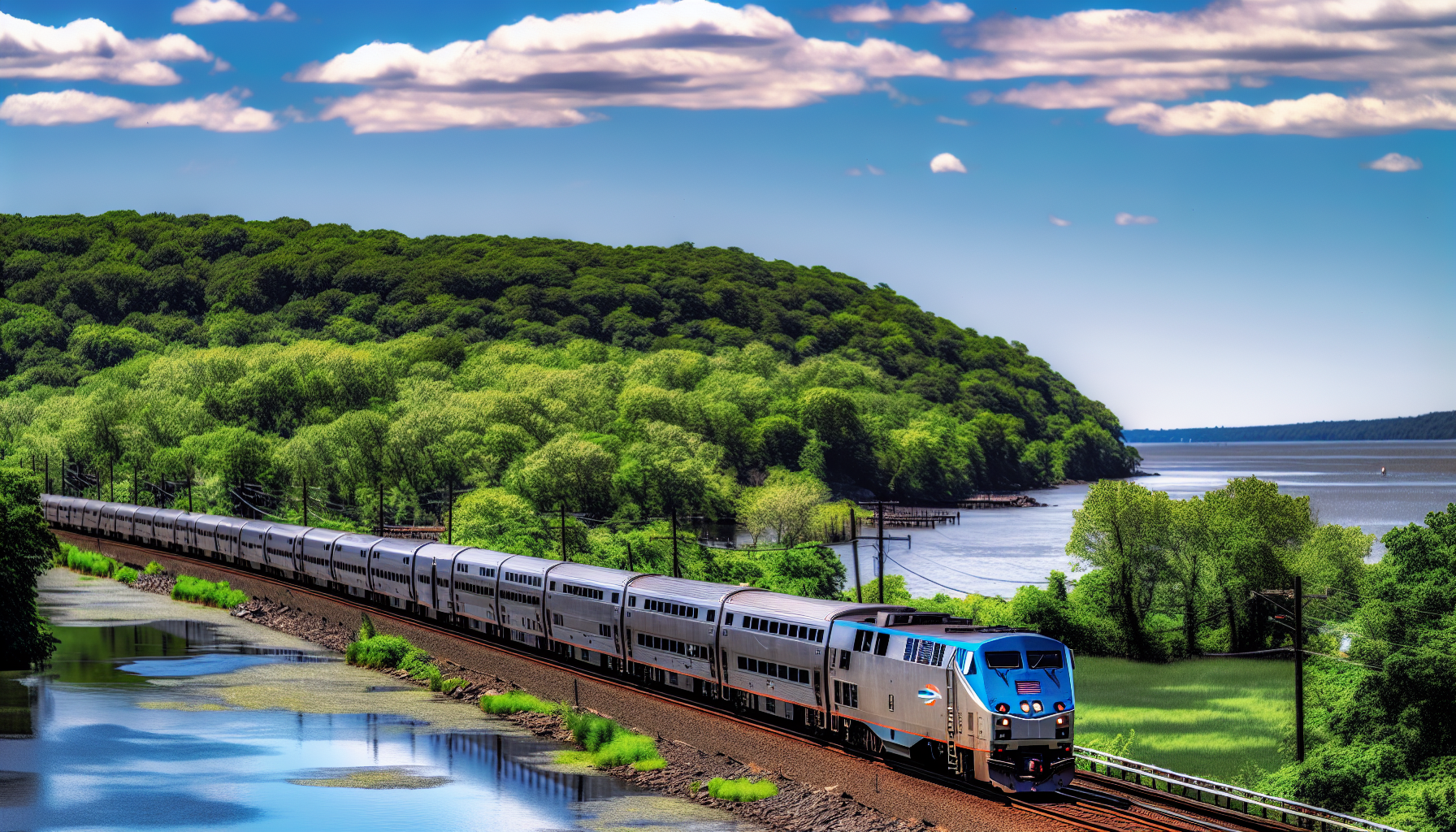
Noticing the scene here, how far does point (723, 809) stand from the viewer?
134 feet

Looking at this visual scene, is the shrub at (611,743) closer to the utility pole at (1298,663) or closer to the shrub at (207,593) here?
the utility pole at (1298,663)

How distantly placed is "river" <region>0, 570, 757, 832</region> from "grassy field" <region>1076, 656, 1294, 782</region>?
807 inches

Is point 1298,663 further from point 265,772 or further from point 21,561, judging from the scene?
point 21,561

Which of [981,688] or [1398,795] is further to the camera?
[1398,795]

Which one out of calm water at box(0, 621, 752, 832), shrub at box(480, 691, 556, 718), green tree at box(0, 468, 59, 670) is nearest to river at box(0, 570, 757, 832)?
calm water at box(0, 621, 752, 832)

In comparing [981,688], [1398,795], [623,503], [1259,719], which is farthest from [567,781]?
[623,503]

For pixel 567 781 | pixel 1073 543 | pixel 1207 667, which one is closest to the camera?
pixel 567 781

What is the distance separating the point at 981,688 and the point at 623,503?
11016 centimetres

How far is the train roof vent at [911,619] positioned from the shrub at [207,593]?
212 feet

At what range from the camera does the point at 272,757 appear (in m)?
51.8

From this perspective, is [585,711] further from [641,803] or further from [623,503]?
[623,503]

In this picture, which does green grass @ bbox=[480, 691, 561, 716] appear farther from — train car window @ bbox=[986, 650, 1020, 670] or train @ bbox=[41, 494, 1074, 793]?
train car window @ bbox=[986, 650, 1020, 670]

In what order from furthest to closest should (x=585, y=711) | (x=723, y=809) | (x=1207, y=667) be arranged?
(x=1207, y=667) → (x=585, y=711) → (x=723, y=809)

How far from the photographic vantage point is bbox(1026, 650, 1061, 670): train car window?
106 ft
